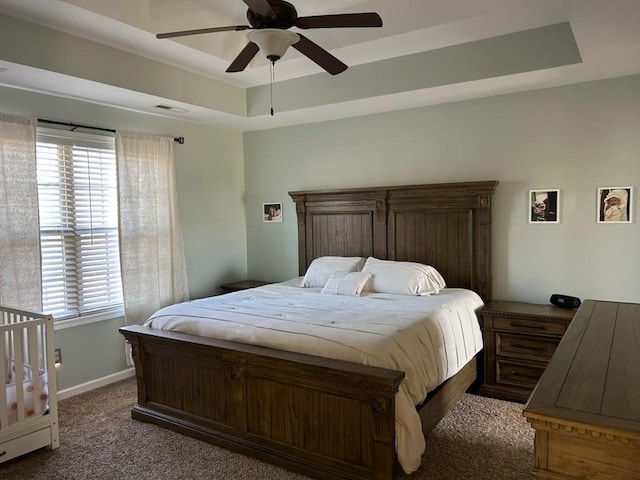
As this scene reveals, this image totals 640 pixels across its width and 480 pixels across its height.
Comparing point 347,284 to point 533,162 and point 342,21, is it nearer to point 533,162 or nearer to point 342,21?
point 533,162

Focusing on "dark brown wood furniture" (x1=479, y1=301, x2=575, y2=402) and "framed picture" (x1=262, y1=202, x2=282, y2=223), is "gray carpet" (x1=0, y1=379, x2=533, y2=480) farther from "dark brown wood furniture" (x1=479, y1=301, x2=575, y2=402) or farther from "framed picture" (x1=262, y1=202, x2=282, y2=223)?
"framed picture" (x1=262, y1=202, x2=282, y2=223)

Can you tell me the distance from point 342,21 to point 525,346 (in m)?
2.63

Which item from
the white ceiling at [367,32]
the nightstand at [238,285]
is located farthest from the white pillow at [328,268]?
the white ceiling at [367,32]

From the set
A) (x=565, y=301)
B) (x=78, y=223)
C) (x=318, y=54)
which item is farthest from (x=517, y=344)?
(x=78, y=223)

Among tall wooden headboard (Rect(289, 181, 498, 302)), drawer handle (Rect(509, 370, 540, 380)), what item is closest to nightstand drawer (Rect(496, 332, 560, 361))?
drawer handle (Rect(509, 370, 540, 380))

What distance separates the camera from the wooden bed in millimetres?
2314

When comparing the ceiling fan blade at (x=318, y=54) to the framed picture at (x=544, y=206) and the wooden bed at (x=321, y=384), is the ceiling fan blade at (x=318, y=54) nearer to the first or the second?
the wooden bed at (x=321, y=384)

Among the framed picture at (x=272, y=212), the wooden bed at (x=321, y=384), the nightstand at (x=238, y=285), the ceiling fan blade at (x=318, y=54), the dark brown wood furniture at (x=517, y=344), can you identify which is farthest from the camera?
the framed picture at (x=272, y=212)

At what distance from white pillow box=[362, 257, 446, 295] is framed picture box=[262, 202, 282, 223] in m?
1.52

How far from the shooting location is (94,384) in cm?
389

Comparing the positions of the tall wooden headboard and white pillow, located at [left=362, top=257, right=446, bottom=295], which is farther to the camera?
the tall wooden headboard

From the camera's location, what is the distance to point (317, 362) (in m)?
2.41

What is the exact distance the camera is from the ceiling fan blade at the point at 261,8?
205cm

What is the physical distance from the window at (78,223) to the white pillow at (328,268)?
5.66 ft
